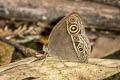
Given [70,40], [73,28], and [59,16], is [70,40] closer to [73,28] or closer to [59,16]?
[73,28]

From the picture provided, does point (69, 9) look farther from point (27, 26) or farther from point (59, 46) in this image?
point (59, 46)

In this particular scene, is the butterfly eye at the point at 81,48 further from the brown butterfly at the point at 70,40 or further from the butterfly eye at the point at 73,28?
the butterfly eye at the point at 73,28

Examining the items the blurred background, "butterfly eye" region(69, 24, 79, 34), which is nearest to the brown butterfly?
"butterfly eye" region(69, 24, 79, 34)

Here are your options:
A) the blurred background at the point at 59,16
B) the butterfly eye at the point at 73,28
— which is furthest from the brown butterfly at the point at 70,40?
the blurred background at the point at 59,16

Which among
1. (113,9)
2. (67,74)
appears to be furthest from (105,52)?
(67,74)

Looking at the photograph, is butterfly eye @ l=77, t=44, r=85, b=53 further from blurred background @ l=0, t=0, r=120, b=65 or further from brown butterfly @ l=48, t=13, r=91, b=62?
blurred background @ l=0, t=0, r=120, b=65

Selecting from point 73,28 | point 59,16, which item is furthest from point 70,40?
point 59,16

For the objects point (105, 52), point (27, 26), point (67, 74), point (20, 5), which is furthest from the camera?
point (27, 26)

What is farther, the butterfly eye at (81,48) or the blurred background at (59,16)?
the blurred background at (59,16)
